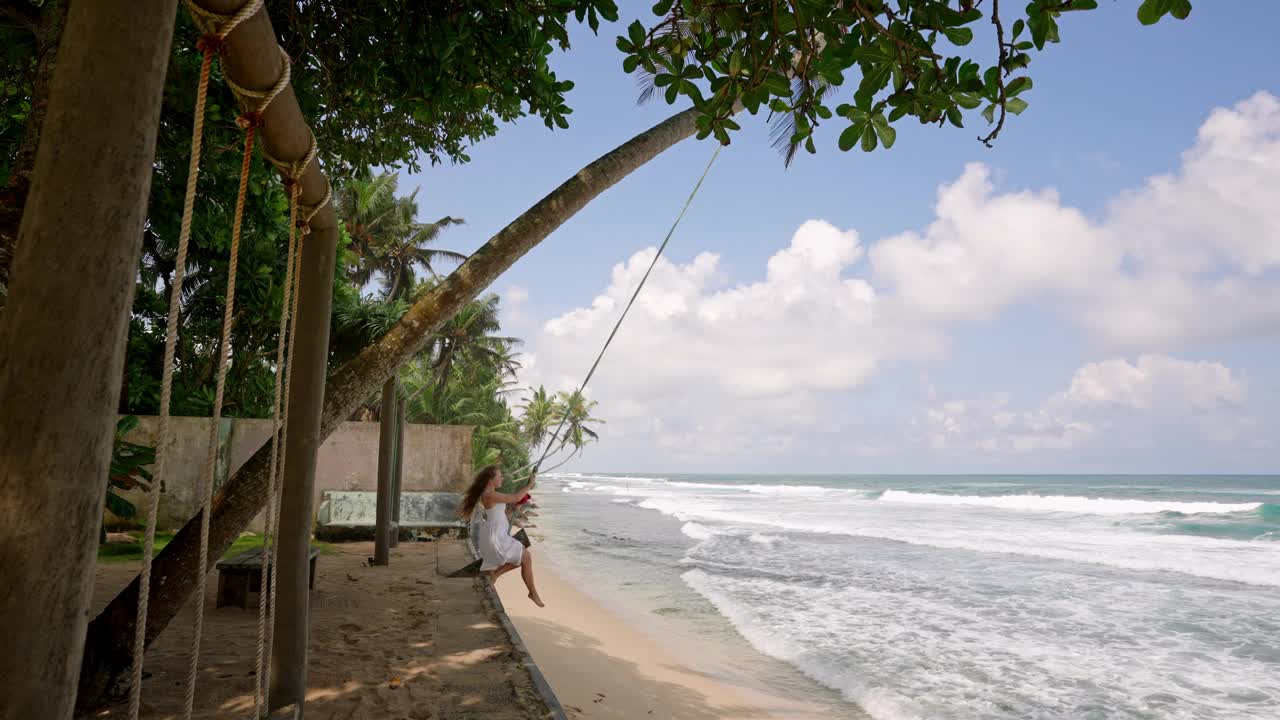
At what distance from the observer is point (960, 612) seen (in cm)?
962

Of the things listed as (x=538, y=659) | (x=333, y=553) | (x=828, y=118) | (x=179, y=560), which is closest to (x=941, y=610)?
(x=538, y=659)

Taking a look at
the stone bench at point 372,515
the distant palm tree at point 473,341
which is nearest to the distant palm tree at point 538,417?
the distant palm tree at point 473,341

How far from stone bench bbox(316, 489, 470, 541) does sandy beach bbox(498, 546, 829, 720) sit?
213 cm

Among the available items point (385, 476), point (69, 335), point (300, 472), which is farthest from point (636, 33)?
point (385, 476)

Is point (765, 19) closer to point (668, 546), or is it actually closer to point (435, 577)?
point (435, 577)

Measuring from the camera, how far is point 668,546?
1647 cm

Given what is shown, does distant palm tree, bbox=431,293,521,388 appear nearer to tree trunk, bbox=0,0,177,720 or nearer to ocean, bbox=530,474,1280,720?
ocean, bbox=530,474,1280,720

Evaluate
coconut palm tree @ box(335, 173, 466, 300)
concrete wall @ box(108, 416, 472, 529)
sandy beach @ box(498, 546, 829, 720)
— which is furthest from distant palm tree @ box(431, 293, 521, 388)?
sandy beach @ box(498, 546, 829, 720)

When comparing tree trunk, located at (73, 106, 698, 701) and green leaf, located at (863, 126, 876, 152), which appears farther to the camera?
tree trunk, located at (73, 106, 698, 701)

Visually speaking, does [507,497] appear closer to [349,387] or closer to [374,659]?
[374,659]

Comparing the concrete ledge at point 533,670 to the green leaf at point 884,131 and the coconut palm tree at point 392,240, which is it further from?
the coconut palm tree at point 392,240

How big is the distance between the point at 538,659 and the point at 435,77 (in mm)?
4941

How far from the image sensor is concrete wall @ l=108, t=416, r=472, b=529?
10.4m

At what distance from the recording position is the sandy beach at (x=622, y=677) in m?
5.51
